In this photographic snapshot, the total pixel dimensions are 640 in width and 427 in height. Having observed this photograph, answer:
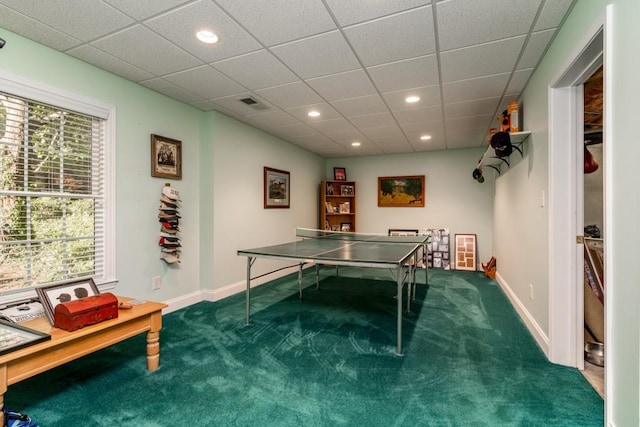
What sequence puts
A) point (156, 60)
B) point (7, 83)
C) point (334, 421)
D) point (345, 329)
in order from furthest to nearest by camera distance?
point (345, 329)
point (156, 60)
point (7, 83)
point (334, 421)

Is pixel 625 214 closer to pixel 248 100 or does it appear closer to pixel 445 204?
pixel 248 100

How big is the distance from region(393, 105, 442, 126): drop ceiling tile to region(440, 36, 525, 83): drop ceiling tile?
878 mm

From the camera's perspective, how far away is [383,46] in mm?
2303

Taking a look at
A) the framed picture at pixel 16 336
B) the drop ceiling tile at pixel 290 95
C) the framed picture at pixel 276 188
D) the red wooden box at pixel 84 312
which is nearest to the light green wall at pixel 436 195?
the framed picture at pixel 276 188

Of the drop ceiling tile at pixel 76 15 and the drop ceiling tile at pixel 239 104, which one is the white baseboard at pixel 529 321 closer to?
the drop ceiling tile at pixel 239 104

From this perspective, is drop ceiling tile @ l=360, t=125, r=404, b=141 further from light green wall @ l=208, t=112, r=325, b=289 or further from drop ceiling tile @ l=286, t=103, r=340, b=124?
light green wall @ l=208, t=112, r=325, b=289

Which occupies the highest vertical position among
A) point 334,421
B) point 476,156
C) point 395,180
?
point 476,156

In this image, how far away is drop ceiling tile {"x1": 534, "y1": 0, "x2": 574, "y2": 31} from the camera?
5.96 ft

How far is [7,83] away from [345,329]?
10.5 feet

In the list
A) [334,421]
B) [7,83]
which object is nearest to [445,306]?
[334,421]

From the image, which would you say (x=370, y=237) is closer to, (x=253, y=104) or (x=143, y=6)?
(x=253, y=104)

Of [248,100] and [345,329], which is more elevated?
[248,100]

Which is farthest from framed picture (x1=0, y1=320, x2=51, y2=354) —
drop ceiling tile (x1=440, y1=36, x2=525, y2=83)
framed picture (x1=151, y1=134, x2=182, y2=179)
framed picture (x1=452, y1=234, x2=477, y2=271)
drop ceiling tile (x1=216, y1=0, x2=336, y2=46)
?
framed picture (x1=452, y1=234, x2=477, y2=271)

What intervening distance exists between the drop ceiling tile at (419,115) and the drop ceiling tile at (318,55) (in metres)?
1.40
